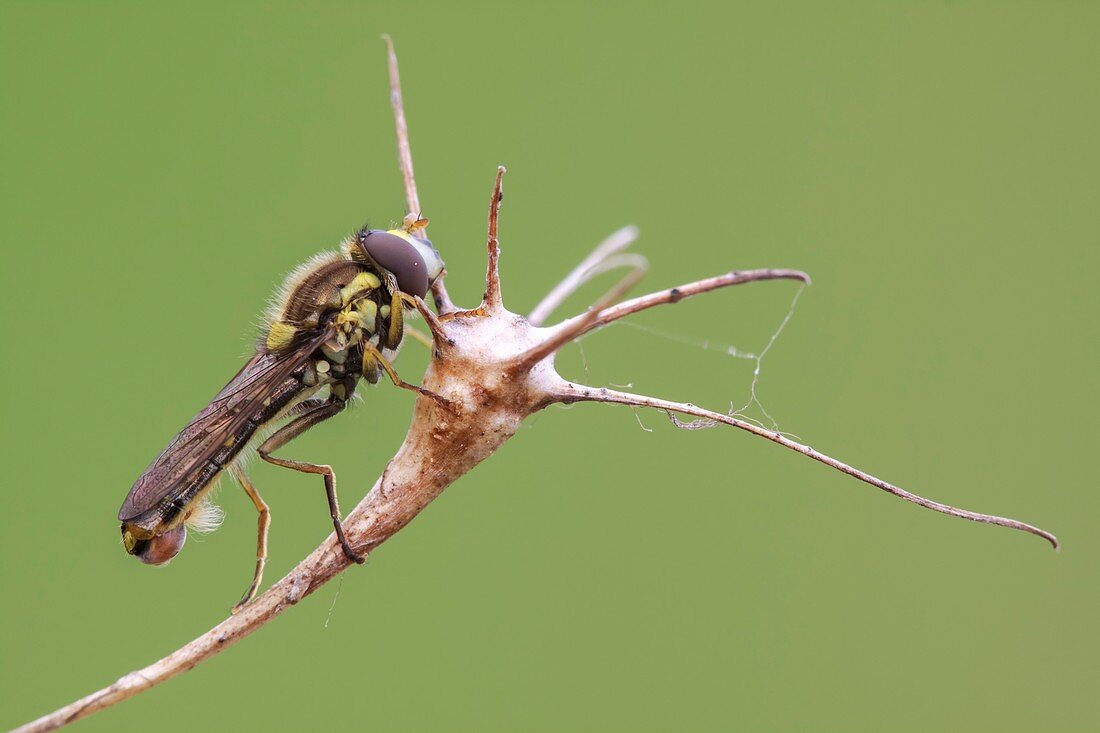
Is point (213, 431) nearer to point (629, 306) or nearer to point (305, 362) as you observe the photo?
point (305, 362)

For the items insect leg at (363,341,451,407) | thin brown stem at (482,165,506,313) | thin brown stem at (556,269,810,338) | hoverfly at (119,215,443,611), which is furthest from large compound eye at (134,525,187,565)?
thin brown stem at (556,269,810,338)

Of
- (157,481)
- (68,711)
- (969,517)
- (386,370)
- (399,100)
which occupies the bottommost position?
(68,711)

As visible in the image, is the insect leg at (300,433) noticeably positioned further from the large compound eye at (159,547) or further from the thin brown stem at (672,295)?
the thin brown stem at (672,295)

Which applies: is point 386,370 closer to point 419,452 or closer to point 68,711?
point 419,452

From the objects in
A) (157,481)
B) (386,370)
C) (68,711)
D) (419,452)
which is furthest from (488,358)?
(68,711)

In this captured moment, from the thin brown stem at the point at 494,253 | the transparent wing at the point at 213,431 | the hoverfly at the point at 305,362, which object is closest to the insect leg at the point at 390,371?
the hoverfly at the point at 305,362

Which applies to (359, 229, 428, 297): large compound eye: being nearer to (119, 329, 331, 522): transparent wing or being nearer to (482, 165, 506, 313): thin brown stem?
(119, 329, 331, 522): transparent wing
